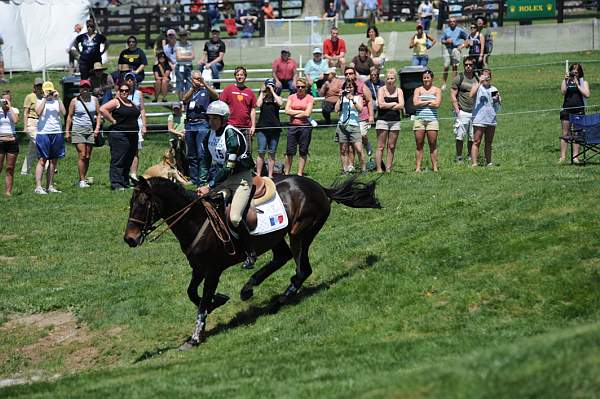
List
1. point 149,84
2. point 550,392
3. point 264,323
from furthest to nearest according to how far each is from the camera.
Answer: point 149,84 < point 264,323 < point 550,392

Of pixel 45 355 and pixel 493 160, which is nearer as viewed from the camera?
pixel 45 355

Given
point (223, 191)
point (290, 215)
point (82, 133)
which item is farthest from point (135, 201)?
point (82, 133)

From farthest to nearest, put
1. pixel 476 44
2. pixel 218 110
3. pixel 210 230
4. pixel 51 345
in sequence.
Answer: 1. pixel 476 44
2. pixel 51 345
3. pixel 218 110
4. pixel 210 230

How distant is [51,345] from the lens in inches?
583

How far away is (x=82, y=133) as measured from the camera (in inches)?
950

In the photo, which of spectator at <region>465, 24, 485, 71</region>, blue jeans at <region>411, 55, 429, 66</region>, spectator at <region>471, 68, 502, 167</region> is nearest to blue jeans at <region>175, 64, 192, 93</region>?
blue jeans at <region>411, 55, 429, 66</region>

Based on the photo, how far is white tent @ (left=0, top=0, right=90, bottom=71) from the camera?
37656mm

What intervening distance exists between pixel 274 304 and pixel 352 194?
2.20 m

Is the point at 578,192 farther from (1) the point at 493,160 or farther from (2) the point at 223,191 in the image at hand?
(1) the point at 493,160

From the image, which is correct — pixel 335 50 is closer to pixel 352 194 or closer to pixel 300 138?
pixel 300 138

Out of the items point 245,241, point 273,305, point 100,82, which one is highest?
point 100,82

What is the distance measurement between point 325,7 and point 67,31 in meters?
16.4

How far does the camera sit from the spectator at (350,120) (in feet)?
75.3

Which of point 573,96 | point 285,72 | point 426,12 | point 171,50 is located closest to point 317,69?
point 285,72
